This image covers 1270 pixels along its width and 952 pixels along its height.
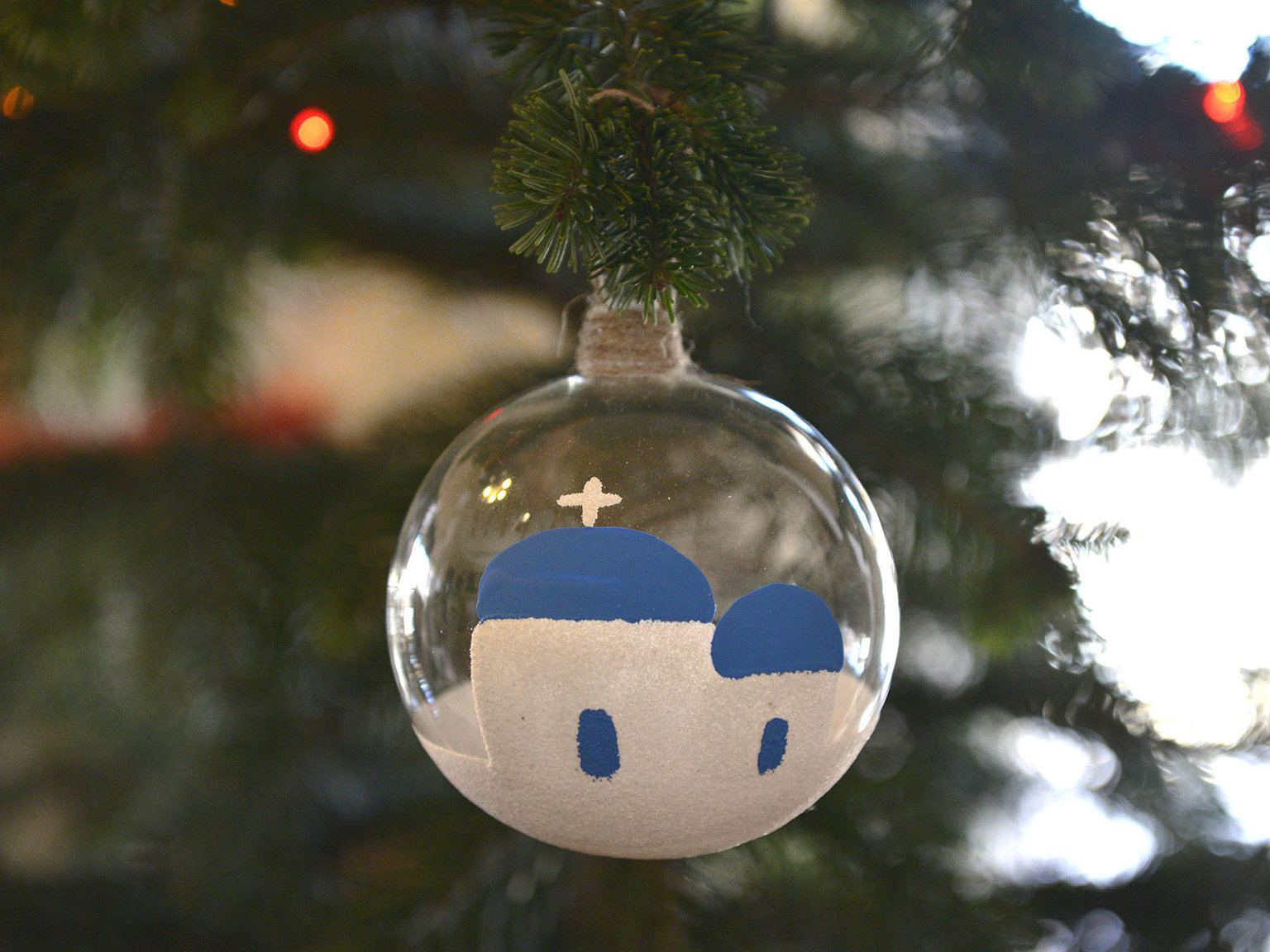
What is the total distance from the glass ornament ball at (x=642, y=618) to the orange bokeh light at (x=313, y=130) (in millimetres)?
300

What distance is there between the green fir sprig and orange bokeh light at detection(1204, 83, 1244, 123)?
29cm

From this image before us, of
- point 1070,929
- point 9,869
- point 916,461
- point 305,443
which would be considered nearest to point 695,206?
point 916,461

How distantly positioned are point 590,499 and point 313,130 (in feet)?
1.21

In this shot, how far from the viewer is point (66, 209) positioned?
0.52 m

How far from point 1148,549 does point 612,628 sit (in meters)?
0.50

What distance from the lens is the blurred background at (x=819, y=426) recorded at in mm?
522

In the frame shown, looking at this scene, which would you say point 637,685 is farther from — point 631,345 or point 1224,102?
point 1224,102

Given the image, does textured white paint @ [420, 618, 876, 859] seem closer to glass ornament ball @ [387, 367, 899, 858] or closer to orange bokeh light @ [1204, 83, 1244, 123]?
glass ornament ball @ [387, 367, 899, 858]

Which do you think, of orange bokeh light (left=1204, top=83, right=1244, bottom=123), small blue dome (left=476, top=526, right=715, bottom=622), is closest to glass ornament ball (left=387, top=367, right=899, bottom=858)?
small blue dome (left=476, top=526, right=715, bottom=622)

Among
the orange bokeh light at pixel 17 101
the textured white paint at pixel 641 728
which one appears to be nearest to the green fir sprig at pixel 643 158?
the textured white paint at pixel 641 728

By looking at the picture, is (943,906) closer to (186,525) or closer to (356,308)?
(186,525)

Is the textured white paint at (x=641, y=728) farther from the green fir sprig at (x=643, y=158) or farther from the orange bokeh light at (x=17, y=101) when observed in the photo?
the orange bokeh light at (x=17, y=101)

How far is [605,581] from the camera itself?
0.29m

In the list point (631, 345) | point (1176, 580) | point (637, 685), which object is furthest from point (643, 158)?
point (1176, 580)
